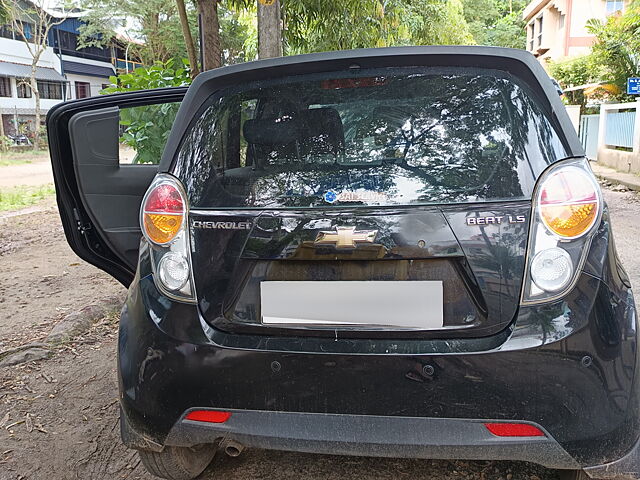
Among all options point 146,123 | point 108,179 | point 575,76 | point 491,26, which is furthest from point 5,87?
point 108,179

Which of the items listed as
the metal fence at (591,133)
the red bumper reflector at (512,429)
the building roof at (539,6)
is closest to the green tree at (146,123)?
the red bumper reflector at (512,429)

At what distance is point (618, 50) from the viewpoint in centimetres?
1655

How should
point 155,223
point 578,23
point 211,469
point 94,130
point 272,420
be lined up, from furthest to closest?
point 578,23
point 94,130
point 211,469
point 155,223
point 272,420

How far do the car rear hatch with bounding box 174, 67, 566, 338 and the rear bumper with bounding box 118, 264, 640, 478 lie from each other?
0.29 feet

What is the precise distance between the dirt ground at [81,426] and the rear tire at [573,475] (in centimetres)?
20

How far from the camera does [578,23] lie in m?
34.2

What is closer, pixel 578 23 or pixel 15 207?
pixel 15 207

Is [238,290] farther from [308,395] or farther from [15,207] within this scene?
[15,207]

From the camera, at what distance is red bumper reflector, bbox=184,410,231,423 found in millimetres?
1945

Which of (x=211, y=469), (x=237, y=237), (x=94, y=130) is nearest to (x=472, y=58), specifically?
(x=237, y=237)

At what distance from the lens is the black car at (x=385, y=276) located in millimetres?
1785

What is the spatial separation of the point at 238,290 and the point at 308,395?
387 millimetres

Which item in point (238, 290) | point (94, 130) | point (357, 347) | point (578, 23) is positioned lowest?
point (357, 347)

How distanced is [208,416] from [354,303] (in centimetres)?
58
